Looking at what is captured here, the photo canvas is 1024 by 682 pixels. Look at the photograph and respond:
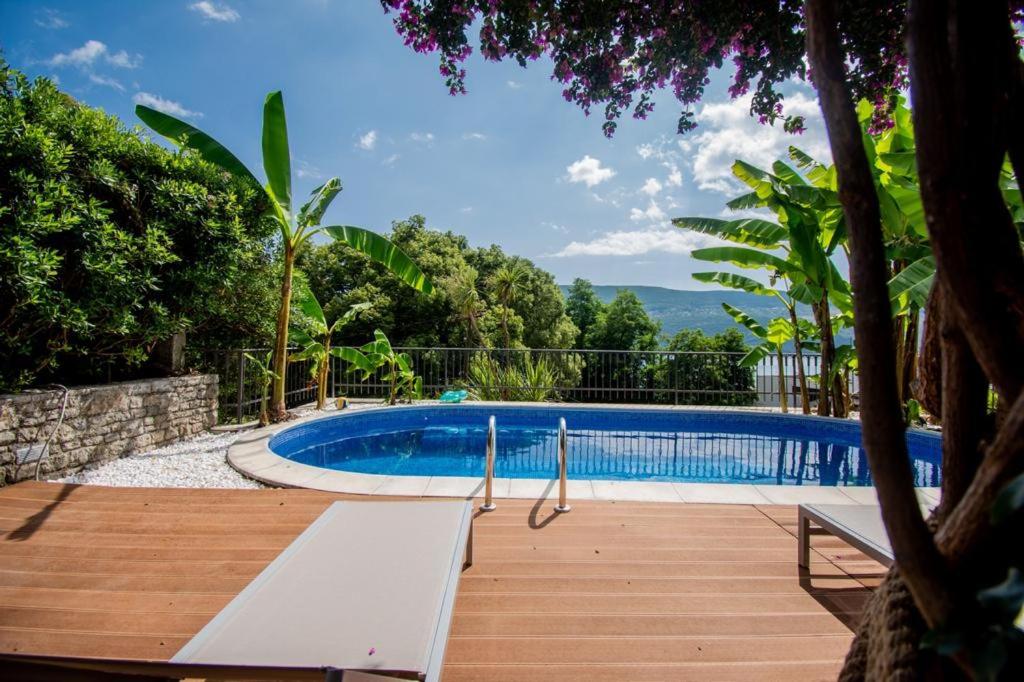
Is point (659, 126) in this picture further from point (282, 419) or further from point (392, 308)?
point (392, 308)

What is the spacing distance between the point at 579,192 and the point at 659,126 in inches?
609

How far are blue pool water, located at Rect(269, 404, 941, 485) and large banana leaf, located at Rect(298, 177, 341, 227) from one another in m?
3.06

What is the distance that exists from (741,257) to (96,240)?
8.70 meters

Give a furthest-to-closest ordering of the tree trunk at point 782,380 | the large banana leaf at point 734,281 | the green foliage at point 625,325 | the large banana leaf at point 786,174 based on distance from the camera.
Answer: the green foliage at point 625,325
the tree trunk at point 782,380
the large banana leaf at point 734,281
the large banana leaf at point 786,174

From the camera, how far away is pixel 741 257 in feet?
26.8

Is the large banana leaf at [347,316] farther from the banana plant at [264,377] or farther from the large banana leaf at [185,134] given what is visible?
the large banana leaf at [185,134]

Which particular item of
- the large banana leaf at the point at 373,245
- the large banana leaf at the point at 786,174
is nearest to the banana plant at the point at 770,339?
the large banana leaf at the point at 786,174

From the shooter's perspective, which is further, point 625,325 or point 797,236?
point 625,325

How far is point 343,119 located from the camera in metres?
12.0

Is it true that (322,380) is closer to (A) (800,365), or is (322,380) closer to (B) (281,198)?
(B) (281,198)

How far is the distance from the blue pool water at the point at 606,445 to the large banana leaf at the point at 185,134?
12.3ft

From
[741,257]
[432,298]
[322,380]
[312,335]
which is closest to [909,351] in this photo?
[741,257]

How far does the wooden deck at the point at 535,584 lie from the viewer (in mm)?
2133

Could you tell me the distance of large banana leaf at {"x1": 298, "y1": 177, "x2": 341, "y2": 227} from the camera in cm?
710
